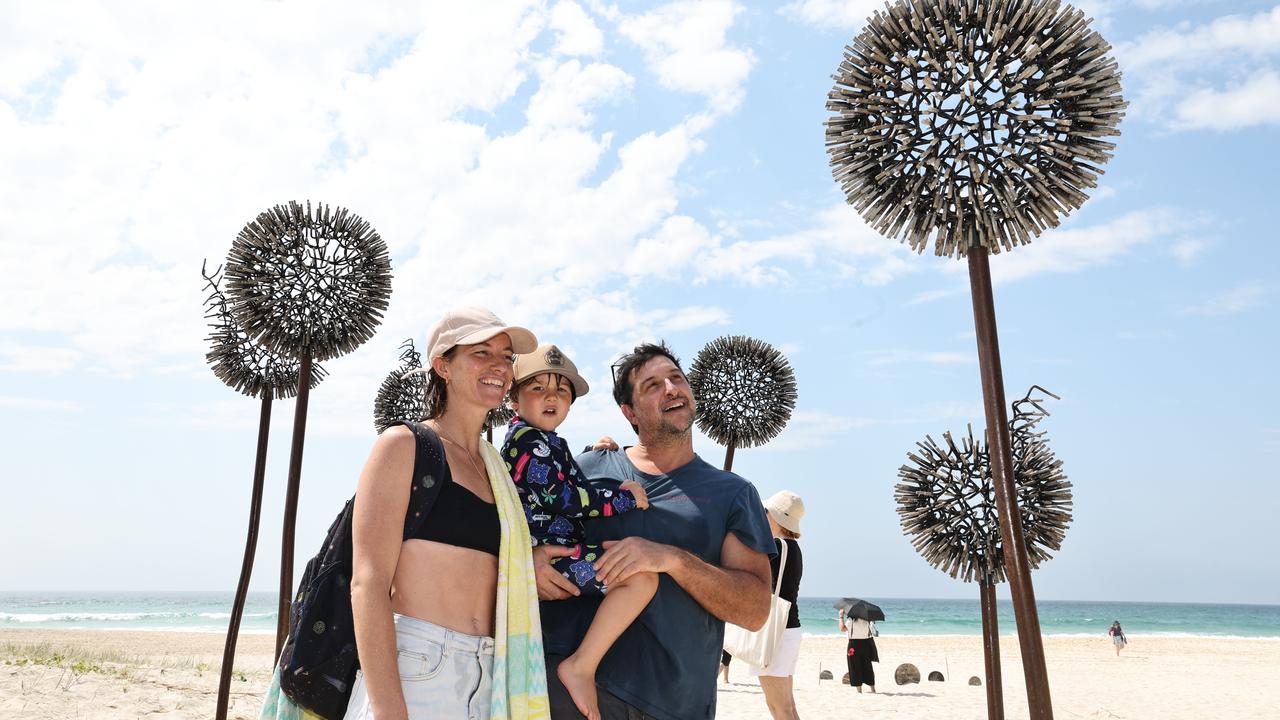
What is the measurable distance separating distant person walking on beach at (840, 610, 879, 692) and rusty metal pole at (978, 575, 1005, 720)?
9203 mm

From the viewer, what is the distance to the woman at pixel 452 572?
2594 millimetres

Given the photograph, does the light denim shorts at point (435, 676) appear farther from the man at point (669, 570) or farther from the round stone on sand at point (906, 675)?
the round stone on sand at point (906, 675)

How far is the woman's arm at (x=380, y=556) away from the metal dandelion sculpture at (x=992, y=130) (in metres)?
2.86

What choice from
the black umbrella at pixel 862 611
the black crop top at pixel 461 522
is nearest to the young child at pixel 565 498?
the black crop top at pixel 461 522

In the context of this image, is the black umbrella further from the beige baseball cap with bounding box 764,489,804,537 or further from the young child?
the young child

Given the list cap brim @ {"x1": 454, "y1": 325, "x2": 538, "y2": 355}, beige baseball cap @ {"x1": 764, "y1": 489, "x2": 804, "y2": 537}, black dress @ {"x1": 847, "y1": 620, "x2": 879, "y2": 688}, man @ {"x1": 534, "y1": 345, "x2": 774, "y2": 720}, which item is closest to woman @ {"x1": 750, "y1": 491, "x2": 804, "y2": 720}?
beige baseball cap @ {"x1": 764, "y1": 489, "x2": 804, "y2": 537}

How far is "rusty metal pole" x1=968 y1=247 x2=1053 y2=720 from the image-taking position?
4125 mm

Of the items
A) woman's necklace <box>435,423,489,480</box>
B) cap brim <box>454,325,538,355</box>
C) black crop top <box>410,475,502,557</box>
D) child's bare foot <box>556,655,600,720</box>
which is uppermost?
cap brim <box>454,325,538,355</box>

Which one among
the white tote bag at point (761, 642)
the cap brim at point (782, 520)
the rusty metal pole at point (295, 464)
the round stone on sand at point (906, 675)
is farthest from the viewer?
the round stone on sand at point (906, 675)

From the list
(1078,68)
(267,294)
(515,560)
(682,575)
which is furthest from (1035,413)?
(267,294)

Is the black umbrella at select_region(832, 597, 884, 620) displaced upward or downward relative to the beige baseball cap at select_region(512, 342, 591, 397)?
downward

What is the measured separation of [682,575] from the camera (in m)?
3.25

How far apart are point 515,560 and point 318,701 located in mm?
705

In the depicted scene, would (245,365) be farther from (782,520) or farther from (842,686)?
(842,686)
